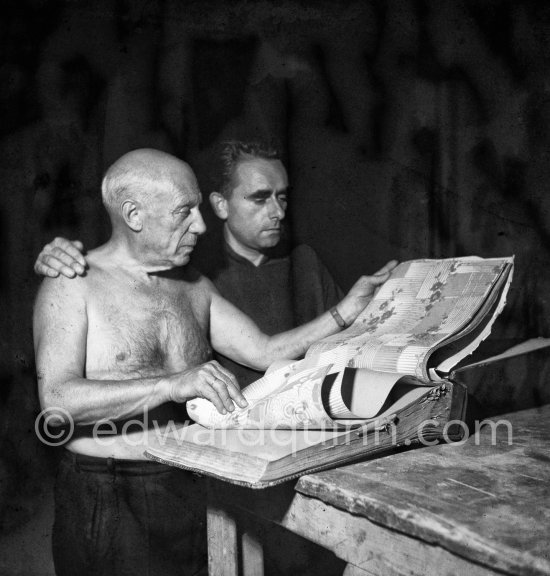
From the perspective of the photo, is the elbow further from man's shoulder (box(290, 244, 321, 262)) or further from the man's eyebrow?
man's shoulder (box(290, 244, 321, 262))

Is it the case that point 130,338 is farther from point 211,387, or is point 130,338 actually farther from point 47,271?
point 211,387

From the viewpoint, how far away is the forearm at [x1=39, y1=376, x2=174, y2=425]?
142cm

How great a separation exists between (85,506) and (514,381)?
5.61 ft

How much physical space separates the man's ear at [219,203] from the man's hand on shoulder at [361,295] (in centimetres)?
55

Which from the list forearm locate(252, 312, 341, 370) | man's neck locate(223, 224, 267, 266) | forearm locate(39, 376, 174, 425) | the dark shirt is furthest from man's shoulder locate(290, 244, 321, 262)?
forearm locate(39, 376, 174, 425)

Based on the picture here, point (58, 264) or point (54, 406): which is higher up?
point (58, 264)

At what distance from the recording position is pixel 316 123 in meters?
2.59

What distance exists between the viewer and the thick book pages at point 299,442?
1.05 metres

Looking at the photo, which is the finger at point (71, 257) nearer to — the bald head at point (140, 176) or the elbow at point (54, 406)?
the bald head at point (140, 176)

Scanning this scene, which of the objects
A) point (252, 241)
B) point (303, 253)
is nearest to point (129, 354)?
point (252, 241)

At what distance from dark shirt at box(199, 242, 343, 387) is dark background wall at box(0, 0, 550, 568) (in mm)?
272

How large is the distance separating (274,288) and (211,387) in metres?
0.95

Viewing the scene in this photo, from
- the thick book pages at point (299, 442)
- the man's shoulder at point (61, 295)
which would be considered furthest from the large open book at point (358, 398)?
the man's shoulder at point (61, 295)

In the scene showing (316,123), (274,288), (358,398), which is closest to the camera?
(358,398)
